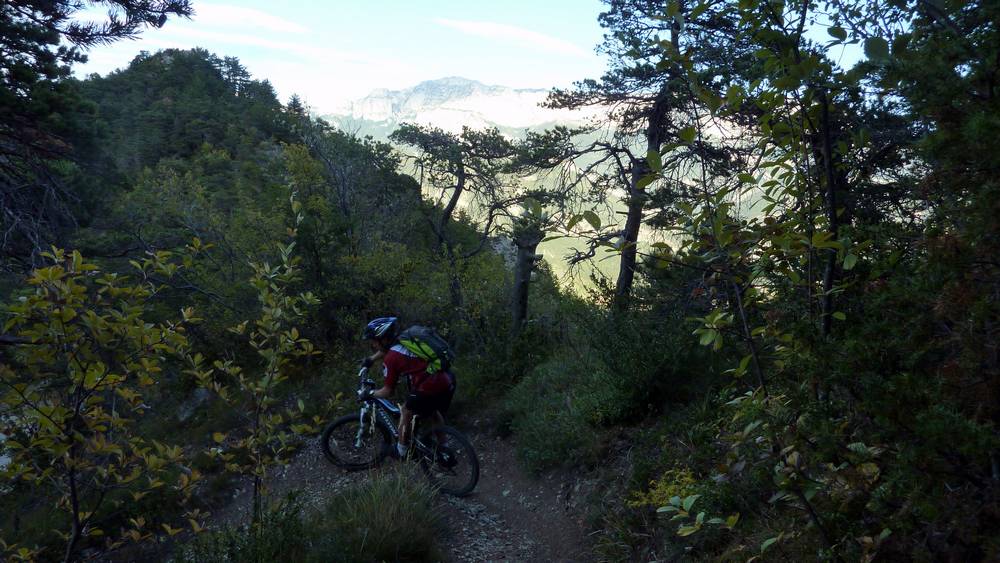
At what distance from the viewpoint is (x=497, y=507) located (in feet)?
22.7

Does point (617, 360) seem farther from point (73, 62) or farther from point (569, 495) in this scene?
point (73, 62)

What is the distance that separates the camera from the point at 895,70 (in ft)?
6.89

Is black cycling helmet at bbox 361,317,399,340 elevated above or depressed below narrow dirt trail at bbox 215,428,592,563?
above

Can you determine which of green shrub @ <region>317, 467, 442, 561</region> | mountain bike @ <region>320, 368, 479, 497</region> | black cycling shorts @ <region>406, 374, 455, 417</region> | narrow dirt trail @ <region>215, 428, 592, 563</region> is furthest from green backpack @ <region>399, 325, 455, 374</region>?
narrow dirt trail @ <region>215, 428, 592, 563</region>

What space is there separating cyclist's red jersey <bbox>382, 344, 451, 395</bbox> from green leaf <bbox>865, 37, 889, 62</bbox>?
16.5 feet

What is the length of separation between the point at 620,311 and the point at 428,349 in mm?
3143

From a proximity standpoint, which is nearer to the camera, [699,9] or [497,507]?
[699,9]

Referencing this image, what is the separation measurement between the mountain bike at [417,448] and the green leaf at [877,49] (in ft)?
17.6

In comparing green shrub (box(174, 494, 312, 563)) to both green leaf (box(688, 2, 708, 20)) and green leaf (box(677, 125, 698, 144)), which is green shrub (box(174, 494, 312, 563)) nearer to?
green leaf (box(677, 125, 698, 144))

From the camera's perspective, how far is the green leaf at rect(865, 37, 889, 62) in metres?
2.02

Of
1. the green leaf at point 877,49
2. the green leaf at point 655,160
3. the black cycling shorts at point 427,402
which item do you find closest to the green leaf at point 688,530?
the green leaf at point 655,160

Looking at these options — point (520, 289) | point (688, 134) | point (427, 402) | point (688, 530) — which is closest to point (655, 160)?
point (688, 134)

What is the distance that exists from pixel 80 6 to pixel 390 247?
7.16 metres

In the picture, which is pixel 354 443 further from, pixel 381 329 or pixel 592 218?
pixel 592 218
